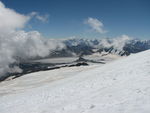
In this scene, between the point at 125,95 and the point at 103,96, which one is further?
the point at 103,96

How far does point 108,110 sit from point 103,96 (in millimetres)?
3238

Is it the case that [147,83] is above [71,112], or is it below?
above

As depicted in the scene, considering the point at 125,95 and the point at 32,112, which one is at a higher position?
the point at 125,95

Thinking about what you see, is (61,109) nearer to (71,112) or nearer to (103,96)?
(71,112)

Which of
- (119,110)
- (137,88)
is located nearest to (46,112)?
(119,110)

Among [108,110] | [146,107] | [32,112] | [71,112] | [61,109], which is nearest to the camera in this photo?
[146,107]

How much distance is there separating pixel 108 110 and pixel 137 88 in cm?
421

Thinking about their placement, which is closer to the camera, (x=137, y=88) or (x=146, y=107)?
(x=146, y=107)

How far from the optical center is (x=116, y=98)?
45.1 ft

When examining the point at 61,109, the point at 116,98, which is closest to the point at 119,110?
the point at 116,98

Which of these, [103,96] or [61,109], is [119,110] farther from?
[61,109]

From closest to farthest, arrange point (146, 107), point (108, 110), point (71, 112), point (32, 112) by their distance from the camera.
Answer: point (146, 107)
point (108, 110)
point (71, 112)
point (32, 112)

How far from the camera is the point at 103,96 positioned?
15.1 meters

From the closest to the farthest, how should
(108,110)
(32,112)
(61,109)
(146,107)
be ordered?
1. (146,107)
2. (108,110)
3. (61,109)
4. (32,112)
